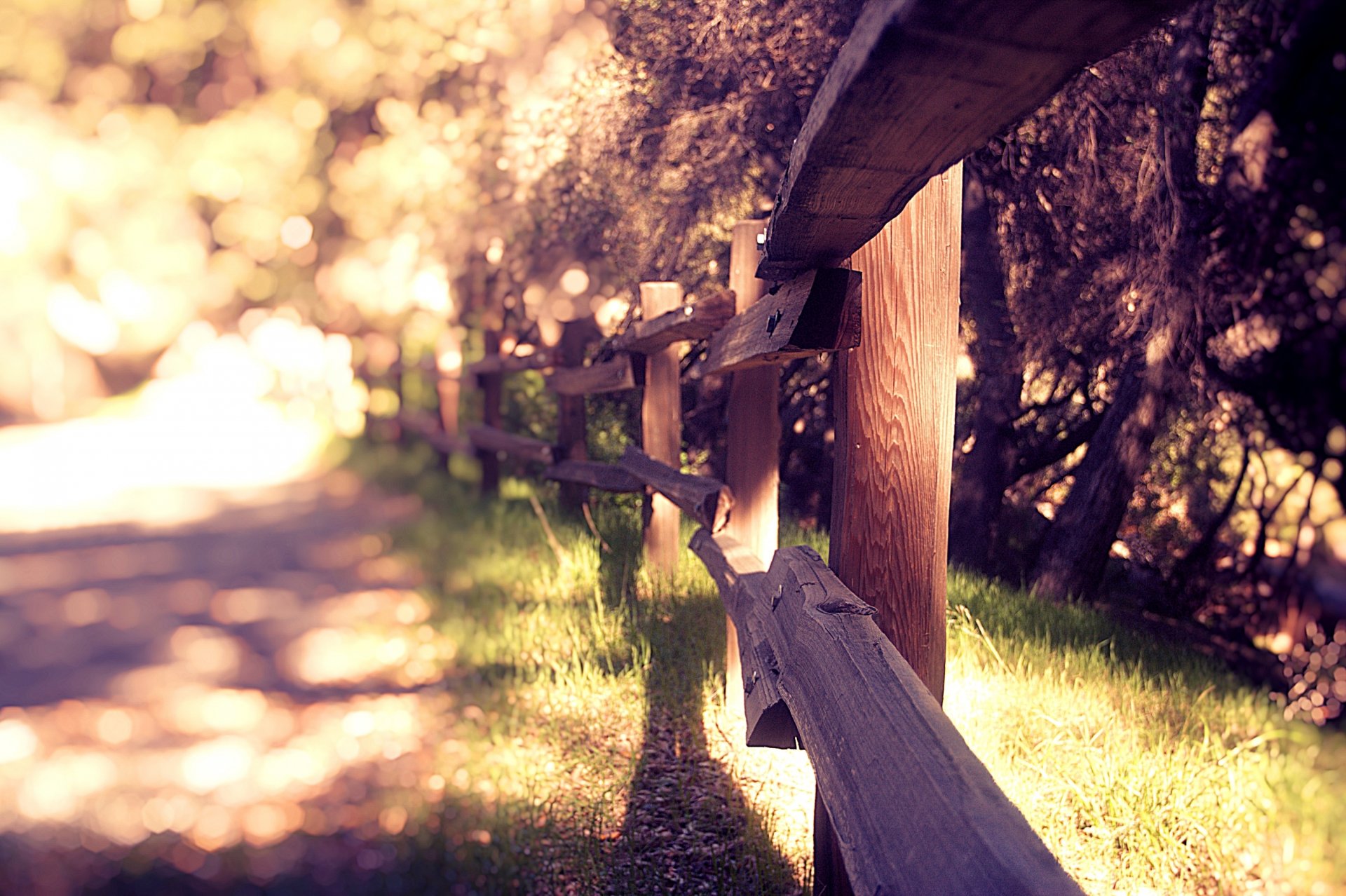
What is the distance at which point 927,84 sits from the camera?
116cm

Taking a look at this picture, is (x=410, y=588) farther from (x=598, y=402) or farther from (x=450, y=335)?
(x=450, y=335)

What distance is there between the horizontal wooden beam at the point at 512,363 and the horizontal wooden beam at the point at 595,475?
2.31 feet

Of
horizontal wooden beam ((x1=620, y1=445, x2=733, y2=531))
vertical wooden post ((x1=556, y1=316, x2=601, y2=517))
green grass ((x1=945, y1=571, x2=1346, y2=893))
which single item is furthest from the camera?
vertical wooden post ((x1=556, y1=316, x2=601, y2=517))

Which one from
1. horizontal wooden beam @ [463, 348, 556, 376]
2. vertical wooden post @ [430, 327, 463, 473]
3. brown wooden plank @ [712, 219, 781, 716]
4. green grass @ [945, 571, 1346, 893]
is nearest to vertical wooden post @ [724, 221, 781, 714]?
brown wooden plank @ [712, 219, 781, 716]

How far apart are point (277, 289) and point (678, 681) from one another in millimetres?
17703

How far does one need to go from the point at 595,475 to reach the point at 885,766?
4595 millimetres

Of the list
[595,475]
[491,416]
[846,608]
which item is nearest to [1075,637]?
[595,475]

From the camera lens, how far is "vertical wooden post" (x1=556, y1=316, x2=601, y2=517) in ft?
22.2

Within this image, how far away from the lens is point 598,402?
26.3 feet

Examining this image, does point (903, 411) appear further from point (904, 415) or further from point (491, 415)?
point (491, 415)

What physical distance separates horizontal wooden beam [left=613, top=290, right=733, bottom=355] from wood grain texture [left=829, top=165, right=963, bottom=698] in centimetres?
153

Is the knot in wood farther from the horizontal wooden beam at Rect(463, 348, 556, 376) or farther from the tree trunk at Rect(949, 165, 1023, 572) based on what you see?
the horizontal wooden beam at Rect(463, 348, 556, 376)

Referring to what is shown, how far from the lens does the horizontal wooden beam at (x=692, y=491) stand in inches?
143

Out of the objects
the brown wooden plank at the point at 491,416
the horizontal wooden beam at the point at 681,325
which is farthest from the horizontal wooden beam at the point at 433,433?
the horizontal wooden beam at the point at 681,325
